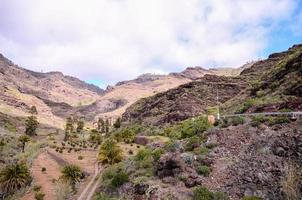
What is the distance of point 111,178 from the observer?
44.0 metres

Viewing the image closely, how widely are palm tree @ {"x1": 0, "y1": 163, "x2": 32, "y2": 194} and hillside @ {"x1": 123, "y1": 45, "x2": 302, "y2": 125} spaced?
36.1 meters

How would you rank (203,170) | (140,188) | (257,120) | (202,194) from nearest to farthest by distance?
(202,194) → (203,170) → (140,188) → (257,120)

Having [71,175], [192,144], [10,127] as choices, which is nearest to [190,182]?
[192,144]

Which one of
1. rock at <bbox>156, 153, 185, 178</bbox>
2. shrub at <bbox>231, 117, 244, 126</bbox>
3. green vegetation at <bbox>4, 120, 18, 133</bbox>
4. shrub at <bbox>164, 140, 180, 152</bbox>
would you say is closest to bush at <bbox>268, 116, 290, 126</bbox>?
shrub at <bbox>231, 117, 244, 126</bbox>

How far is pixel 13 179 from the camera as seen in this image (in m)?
57.5

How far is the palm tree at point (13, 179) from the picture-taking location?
57.7 m

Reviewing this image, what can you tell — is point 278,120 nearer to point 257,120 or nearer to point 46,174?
point 257,120

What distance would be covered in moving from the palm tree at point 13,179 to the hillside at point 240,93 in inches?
1422

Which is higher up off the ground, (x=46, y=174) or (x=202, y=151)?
(x=202, y=151)

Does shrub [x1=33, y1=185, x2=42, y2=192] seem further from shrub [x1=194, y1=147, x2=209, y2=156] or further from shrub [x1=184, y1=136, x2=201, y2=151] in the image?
shrub [x1=194, y1=147, x2=209, y2=156]

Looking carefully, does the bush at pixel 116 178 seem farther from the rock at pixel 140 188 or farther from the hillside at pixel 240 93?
the hillside at pixel 240 93

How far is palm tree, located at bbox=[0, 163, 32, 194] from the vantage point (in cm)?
5772

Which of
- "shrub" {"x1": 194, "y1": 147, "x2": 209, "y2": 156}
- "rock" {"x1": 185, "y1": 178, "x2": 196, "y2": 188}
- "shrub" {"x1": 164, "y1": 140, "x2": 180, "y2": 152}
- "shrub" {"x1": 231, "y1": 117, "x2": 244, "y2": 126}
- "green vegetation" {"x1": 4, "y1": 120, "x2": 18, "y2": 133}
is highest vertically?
"green vegetation" {"x1": 4, "y1": 120, "x2": 18, "y2": 133}

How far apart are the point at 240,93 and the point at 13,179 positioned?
2103 inches
